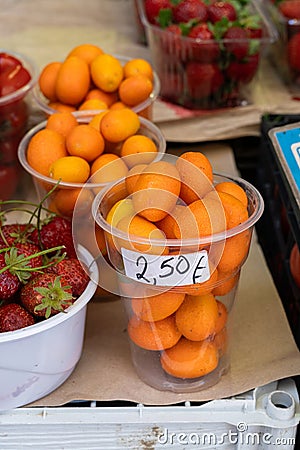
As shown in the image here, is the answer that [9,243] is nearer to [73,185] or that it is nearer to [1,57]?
→ [73,185]

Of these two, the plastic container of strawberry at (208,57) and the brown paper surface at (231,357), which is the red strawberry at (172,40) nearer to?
the plastic container of strawberry at (208,57)

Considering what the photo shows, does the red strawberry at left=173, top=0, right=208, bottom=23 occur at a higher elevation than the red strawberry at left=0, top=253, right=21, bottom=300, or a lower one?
higher

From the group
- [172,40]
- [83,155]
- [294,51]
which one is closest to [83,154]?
[83,155]

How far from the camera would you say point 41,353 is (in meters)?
0.71

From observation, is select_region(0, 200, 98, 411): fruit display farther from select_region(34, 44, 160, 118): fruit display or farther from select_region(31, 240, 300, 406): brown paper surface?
select_region(34, 44, 160, 118): fruit display

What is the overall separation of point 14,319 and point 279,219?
1.67 ft

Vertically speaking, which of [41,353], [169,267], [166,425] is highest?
[169,267]

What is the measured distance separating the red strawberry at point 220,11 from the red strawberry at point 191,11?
0.01 m

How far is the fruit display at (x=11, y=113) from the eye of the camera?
1033mm

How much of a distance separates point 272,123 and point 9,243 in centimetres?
55

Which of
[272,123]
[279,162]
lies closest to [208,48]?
[272,123]

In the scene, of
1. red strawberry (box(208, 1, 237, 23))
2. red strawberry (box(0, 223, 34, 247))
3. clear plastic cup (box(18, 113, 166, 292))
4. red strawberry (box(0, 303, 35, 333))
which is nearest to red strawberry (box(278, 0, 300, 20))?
red strawberry (box(208, 1, 237, 23))

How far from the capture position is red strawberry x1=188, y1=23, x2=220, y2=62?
44.5 inches

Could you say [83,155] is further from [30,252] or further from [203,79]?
[203,79]
